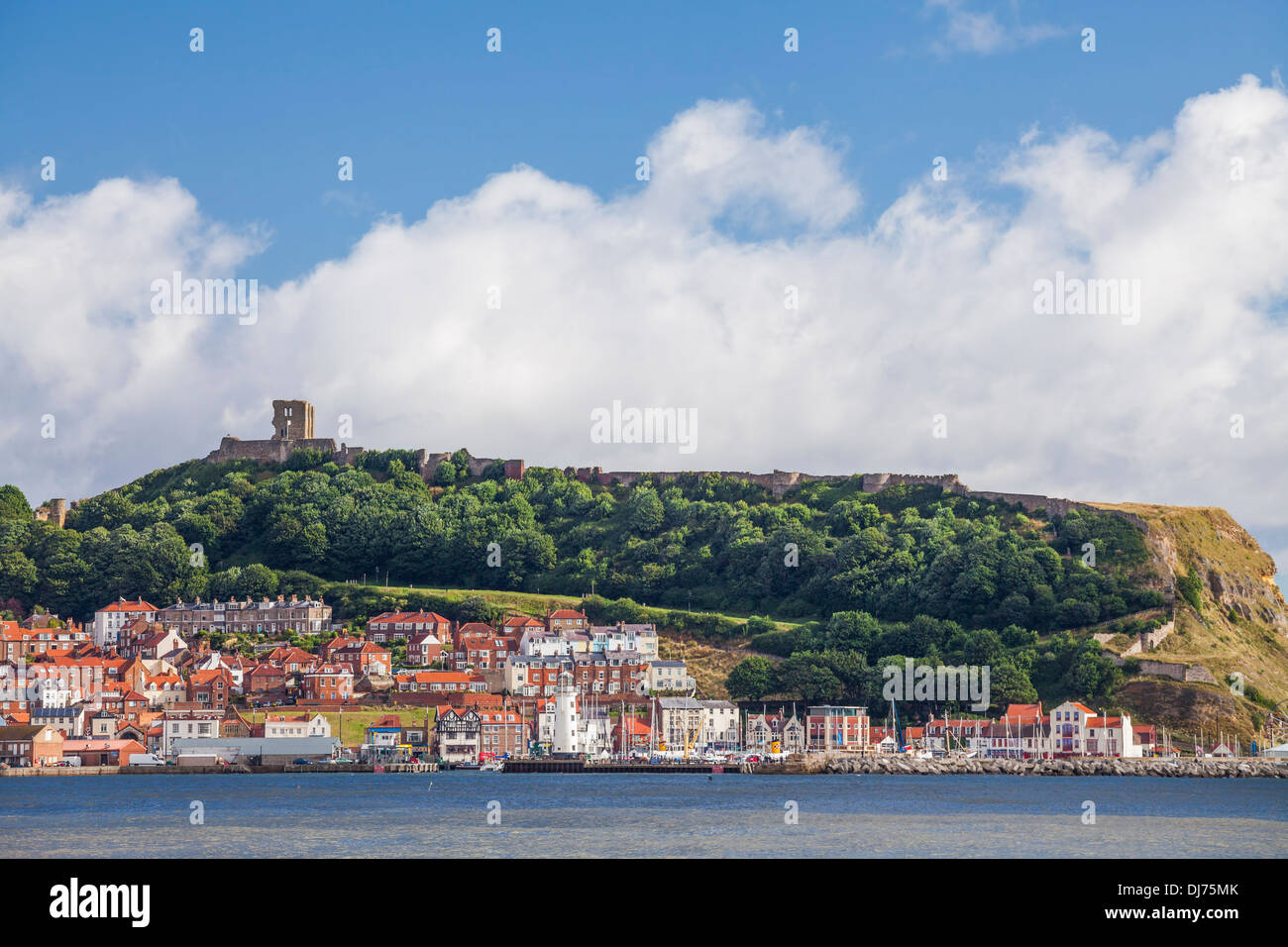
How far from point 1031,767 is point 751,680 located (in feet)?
47.0

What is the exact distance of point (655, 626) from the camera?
8431 cm

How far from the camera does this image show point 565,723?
71938mm

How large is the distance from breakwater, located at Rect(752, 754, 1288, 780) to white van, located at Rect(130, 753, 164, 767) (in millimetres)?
26883

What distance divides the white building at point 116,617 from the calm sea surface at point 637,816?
86.2ft

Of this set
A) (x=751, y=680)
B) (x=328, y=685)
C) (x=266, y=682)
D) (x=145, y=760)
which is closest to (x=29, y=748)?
(x=145, y=760)

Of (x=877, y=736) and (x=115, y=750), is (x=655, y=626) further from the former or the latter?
(x=115, y=750)

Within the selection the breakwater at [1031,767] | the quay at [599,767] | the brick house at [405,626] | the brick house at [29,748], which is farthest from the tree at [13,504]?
the breakwater at [1031,767]

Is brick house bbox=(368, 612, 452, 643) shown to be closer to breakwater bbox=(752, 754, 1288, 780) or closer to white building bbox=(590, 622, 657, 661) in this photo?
white building bbox=(590, 622, 657, 661)

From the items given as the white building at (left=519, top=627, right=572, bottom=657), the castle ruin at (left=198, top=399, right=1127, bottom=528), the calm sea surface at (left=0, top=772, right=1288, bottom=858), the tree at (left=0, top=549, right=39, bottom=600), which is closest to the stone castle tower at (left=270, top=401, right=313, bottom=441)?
the castle ruin at (left=198, top=399, right=1127, bottom=528)

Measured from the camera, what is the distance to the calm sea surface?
32781 millimetres

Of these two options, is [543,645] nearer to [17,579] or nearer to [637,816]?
[637,816]

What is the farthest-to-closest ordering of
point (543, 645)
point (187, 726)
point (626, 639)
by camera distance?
point (626, 639), point (543, 645), point (187, 726)
